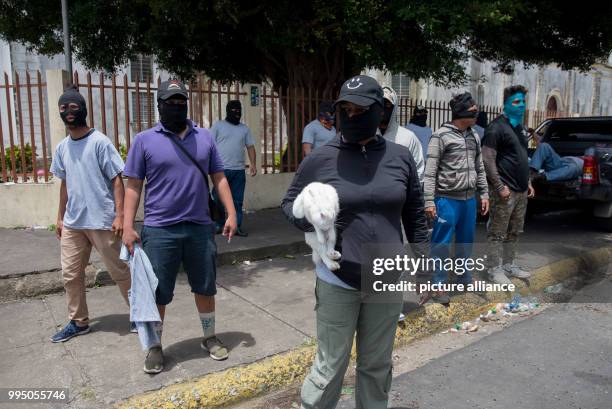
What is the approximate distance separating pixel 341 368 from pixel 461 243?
7.89 feet

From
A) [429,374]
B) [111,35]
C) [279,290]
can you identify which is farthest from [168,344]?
[111,35]

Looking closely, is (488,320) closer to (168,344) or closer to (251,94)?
(168,344)

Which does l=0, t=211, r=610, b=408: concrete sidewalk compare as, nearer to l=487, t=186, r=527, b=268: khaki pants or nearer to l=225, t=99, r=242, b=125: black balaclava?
l=487, t=186, r=527, b=268: khaki pants

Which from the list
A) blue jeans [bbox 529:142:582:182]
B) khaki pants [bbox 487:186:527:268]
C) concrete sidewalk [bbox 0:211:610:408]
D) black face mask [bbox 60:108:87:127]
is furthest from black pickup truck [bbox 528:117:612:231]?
black face mask [bbox 60:108:87:127]

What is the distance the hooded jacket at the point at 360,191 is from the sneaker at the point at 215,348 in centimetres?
142

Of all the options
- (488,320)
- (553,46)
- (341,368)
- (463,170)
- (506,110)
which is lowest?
(488,320)

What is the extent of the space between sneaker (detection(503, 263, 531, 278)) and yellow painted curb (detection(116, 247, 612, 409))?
61 centimetres

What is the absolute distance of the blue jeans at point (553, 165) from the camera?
21.6ft

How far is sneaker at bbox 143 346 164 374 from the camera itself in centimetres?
307

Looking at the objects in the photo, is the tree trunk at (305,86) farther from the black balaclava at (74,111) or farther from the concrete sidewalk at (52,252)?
the black balaclava at (74,111)

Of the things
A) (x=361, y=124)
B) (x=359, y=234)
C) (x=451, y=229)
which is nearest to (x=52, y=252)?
(x=451, y=229)

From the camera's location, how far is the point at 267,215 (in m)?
7.85

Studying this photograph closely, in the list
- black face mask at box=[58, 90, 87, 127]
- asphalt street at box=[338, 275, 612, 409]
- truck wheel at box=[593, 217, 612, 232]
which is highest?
black face mask at box=[58, 90, 87, 127]

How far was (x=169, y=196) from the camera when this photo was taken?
3047mm
